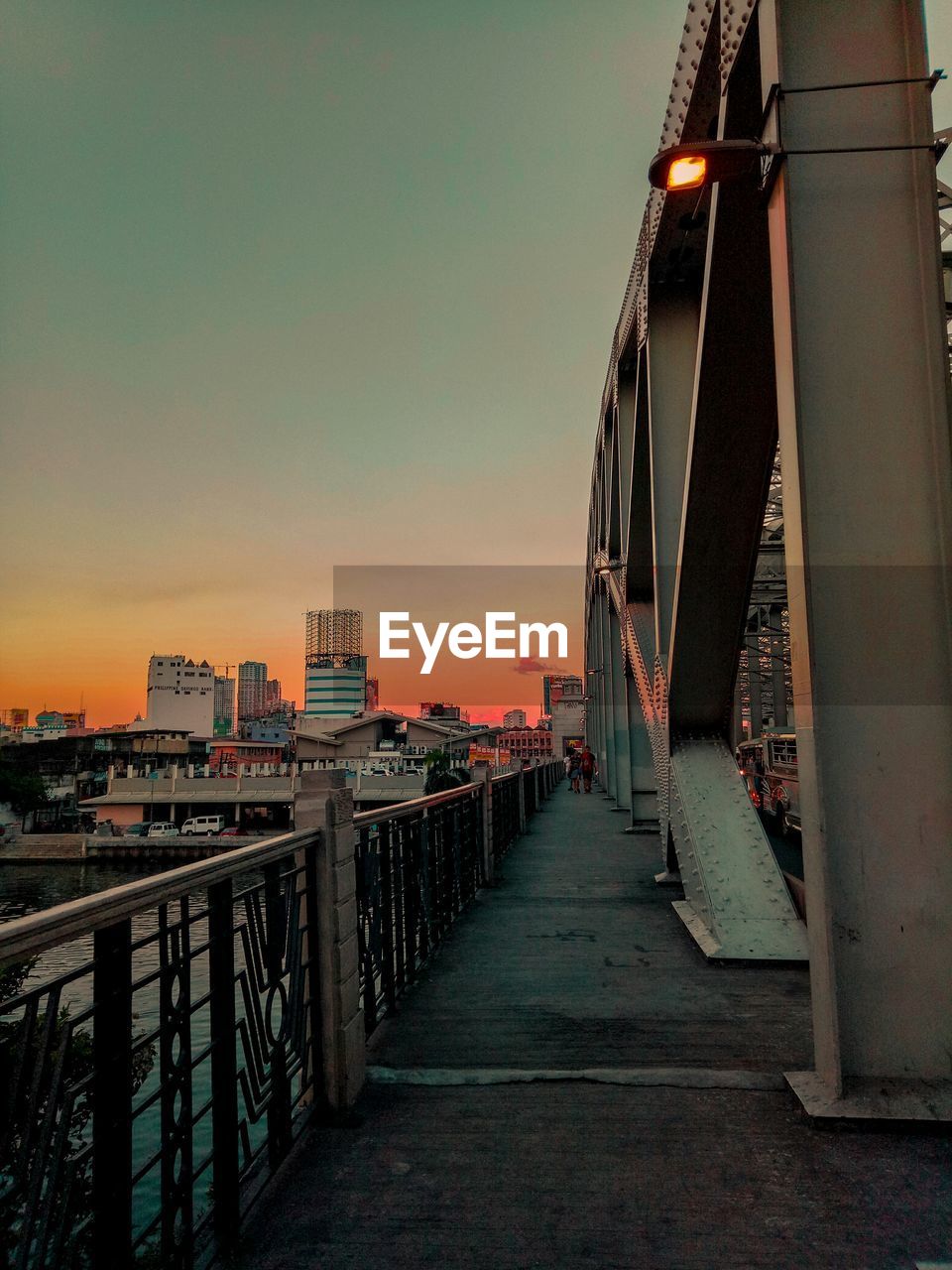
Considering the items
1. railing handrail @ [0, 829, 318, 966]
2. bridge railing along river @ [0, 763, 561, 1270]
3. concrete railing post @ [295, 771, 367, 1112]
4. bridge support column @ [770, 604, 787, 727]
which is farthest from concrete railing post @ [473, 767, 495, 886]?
bridge support column @ [770, 604, 787, 727]

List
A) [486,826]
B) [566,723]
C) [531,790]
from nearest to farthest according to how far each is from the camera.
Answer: [486,826], [531,790], [566,723]

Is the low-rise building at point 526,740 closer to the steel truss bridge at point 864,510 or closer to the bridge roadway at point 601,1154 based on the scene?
the bridge roadway at point 601,1154

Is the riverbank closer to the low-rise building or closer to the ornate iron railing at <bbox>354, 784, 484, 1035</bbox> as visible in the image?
the ornate iron railing at <bbox>354, 784, 484, 1035</bbox>

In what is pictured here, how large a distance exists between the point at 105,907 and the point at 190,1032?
1.24 metres

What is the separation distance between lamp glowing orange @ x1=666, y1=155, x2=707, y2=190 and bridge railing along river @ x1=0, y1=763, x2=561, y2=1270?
306cm

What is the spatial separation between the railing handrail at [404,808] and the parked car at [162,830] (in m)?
45.8

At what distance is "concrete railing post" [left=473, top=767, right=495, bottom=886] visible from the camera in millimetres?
8492

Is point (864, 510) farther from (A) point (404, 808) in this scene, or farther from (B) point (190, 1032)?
(B) point (190, 1032)

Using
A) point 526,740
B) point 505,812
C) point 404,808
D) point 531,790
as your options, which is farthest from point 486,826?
point 526,740

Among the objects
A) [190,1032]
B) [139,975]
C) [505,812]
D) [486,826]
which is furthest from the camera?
[139,975]

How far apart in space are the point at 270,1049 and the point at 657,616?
17.7 feet

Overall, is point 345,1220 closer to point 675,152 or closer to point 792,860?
point 675,152

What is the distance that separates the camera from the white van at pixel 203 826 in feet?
160

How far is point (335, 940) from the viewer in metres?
3.18
